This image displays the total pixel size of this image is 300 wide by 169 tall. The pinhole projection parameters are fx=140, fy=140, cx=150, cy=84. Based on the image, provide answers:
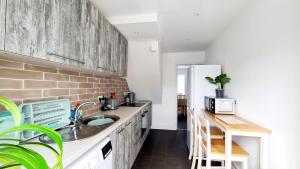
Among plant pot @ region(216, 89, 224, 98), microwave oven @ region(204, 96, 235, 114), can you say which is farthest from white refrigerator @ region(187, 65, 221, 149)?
microwave oven @ region(204, 96, 235, 114)

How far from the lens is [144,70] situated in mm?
3115

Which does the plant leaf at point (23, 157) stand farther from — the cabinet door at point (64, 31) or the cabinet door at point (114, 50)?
the cabinet door at point (114, 50)

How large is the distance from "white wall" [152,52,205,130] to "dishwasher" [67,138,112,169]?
3.15m

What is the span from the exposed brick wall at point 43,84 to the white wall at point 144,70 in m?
1.05

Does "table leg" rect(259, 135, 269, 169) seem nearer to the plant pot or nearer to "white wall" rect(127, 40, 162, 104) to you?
Answer: the plant pot

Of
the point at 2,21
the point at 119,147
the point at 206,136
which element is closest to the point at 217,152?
the point at 206,136

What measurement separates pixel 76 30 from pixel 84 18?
0.71 feet

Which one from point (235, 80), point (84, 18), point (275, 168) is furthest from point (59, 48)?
point (235, 80)

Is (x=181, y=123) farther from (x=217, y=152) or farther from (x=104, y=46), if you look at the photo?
(x=104, y=46)

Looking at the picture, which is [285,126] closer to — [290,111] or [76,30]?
[290,111]

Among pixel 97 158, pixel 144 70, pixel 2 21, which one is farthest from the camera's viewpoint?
pixel 144 70

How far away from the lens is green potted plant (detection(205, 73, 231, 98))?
7.96 ft

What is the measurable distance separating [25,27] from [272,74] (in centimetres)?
212

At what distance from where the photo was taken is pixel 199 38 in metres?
3.03
